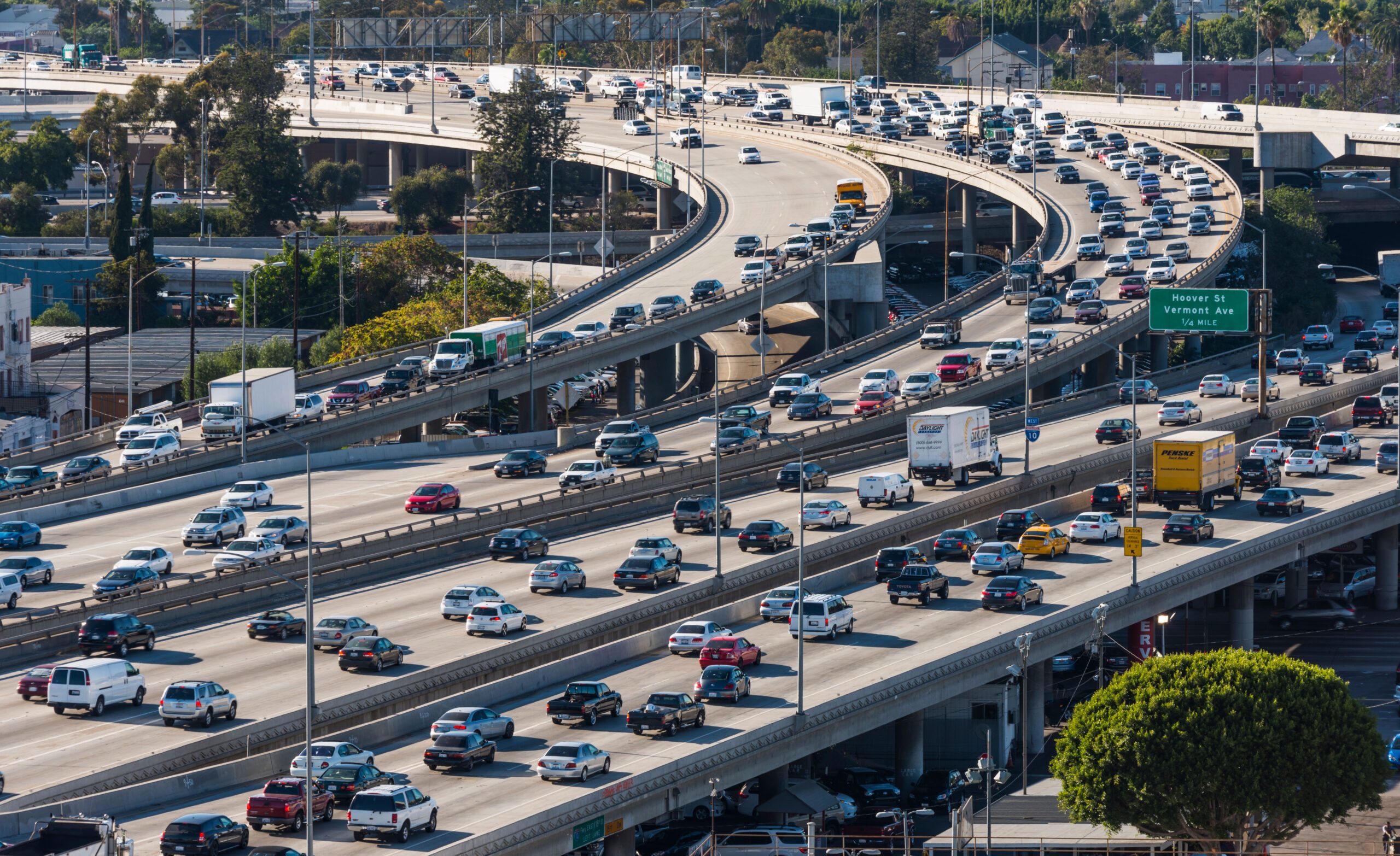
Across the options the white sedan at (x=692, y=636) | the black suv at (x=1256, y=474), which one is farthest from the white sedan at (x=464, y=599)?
the black suv at (x=1256, y=474)

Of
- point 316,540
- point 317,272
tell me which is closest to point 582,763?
point 316,540

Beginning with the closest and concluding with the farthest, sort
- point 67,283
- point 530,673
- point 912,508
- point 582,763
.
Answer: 1. point 582,763
2. point 530,673
3. point 912,508
4. point 67,283

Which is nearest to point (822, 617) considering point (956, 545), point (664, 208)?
point (956, 545)

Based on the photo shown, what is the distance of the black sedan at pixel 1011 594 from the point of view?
72.2 meters

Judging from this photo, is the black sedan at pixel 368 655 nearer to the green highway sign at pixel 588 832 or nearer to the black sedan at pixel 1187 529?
the green highway sign at pixel 588 832

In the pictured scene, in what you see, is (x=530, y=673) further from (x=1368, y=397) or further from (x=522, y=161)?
(x=522, y=161)

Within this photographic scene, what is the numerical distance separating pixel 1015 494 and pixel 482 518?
72.6 feet

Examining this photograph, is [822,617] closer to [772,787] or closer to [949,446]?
[772,787]

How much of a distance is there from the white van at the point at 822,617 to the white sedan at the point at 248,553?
18210mm

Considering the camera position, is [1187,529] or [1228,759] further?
[1187,529]

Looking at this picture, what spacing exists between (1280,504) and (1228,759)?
3434cm

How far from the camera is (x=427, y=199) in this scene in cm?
17538

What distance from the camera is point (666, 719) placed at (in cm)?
5800

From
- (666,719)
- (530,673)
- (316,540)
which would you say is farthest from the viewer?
(316,540)
